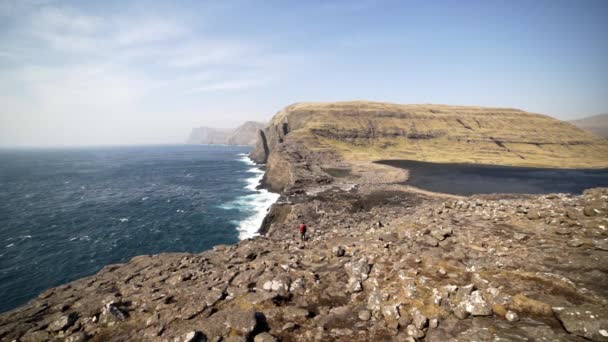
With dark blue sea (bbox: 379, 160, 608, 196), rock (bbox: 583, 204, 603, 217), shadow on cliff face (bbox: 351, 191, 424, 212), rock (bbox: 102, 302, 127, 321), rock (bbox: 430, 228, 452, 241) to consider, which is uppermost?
rock (bbox: 583, 204, 603, 217)

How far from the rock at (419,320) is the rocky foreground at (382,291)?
4cm

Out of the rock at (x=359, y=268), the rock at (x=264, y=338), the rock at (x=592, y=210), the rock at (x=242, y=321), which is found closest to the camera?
the rock at (x=264, y=338)

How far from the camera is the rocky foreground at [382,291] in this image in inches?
351

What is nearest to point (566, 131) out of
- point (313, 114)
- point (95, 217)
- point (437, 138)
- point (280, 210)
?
point (437, 138)

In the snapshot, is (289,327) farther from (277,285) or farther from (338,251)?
(338,251)

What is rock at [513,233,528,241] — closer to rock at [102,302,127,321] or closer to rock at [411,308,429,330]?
rock at [411,308,429,330]

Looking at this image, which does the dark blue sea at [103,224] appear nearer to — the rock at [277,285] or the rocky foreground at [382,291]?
the rocky foreground at [382,291]

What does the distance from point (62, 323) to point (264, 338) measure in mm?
9782

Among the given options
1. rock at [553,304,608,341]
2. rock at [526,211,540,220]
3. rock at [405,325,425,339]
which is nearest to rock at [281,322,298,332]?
rock at [405,325,425,339]

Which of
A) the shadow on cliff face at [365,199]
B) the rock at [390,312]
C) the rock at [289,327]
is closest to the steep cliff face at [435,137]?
the shadow on cliff face at [365,199]

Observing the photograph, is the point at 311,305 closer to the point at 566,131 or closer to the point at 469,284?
the point at 469,284

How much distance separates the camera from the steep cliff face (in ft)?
370

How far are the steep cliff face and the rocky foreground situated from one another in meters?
78.7

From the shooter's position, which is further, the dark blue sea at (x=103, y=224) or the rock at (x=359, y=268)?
the dark blue sea at (x=103, y=224)
